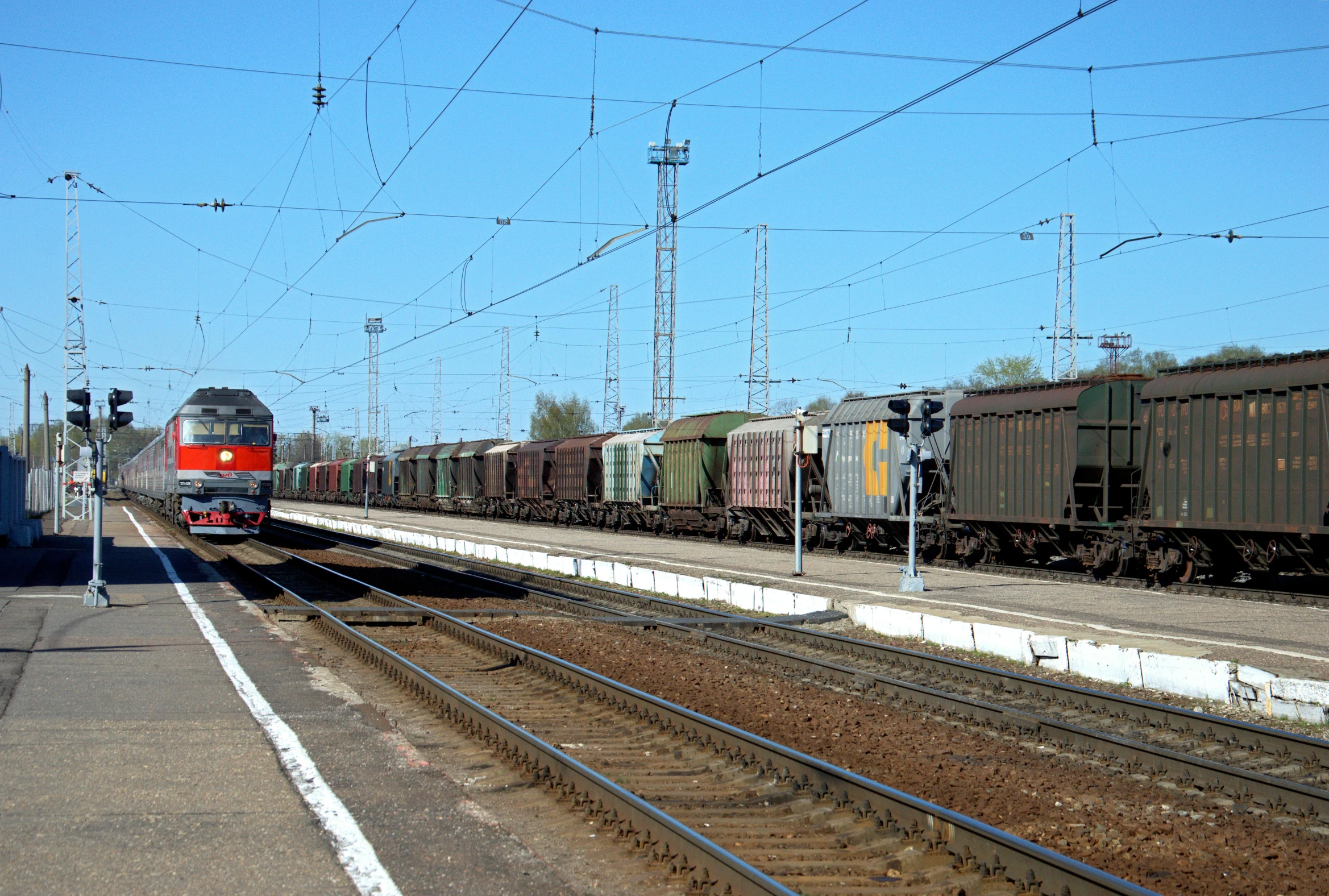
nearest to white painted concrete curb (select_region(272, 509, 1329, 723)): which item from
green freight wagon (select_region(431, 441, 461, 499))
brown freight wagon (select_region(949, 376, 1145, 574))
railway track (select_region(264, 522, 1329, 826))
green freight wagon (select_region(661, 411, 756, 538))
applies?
railway track (select_region(264, 522, 1329, 826))

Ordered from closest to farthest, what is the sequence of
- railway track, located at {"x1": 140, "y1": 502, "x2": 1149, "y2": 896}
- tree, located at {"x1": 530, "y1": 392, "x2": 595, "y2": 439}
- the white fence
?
railway track, located at {"x1": 140, "y1": 502, "x2": 1149, "y2": 896}, the white fence, tree, located at {"x1": 530, "y1": 392, "x2": 595, "y2": 439}

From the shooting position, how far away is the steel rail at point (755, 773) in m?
5.34

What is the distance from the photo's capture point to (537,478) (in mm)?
51188

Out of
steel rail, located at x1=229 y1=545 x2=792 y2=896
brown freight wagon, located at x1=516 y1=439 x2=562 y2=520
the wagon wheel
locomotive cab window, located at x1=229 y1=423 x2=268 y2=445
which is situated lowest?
steel rail, located at x1=229 y1=545 x2=792 y2=896

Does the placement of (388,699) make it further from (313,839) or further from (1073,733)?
(1073,733)

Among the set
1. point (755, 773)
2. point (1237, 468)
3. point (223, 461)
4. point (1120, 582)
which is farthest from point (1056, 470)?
point (223, 461)

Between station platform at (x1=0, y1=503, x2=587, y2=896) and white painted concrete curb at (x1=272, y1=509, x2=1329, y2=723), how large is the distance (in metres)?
7.19

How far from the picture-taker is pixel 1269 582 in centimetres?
2055

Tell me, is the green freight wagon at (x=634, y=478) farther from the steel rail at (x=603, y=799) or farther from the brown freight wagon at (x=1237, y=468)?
the steel rail at (x=603, y=799)

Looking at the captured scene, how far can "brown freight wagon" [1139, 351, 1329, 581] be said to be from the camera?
16.5 metres

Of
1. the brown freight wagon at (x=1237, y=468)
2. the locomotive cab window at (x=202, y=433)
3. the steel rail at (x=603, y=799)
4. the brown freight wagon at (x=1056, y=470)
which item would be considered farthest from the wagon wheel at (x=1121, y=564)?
the locomotive cab window at (x=202, y=433)

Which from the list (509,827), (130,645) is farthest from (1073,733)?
(130,645)

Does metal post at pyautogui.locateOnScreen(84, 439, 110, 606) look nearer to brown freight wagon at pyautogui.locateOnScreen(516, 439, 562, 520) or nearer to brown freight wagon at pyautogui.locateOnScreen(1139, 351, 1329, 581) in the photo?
brown freight wagon at pyautogui.locateOnScreen(1139, 351, 1329, 581)

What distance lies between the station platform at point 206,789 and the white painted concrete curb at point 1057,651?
7187mm
